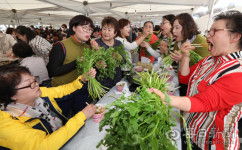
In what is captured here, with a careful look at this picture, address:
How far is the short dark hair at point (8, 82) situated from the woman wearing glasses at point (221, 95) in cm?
118

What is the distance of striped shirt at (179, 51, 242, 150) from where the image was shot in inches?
40.0

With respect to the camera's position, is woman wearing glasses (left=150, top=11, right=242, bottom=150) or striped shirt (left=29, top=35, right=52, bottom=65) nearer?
woman wearing glasses (left=150, top=11, right=242, bottom=150)

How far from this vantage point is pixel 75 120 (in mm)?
1252

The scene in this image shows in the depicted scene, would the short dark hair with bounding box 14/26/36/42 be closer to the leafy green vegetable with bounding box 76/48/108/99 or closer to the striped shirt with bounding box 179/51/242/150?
the leafy green vegetable with bounding box 76/48/108/99

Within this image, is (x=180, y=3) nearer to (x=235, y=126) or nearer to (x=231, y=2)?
(x=231, y=2)

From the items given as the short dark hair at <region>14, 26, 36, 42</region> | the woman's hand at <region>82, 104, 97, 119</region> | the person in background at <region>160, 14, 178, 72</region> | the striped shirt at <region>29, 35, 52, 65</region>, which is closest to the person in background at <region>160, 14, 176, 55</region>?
the person in background at <region>160, 14, 178, 72</region>

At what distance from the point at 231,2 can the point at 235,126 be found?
9903 millimetres

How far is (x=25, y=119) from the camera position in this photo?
3.75 ft

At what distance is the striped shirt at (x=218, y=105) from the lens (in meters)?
1.02

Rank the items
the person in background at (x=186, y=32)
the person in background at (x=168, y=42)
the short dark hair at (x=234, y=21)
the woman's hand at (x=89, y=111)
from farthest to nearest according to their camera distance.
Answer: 1. the person in background at (x=168, y=42)
2. the person in background at (x=186, y=32)
3. the woman's hand at (x=89, y=111)
4. the short dark hair at (x=234, y=21)

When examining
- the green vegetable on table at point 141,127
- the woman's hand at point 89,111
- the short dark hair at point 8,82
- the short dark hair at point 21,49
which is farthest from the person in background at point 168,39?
the short dark hair at point 21,49

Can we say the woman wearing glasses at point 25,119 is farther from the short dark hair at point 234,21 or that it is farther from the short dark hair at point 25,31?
the short dark hair at point 25,31

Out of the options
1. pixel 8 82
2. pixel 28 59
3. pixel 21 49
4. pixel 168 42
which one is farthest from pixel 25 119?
pixel 168 42

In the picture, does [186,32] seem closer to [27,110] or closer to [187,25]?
[187,25]
